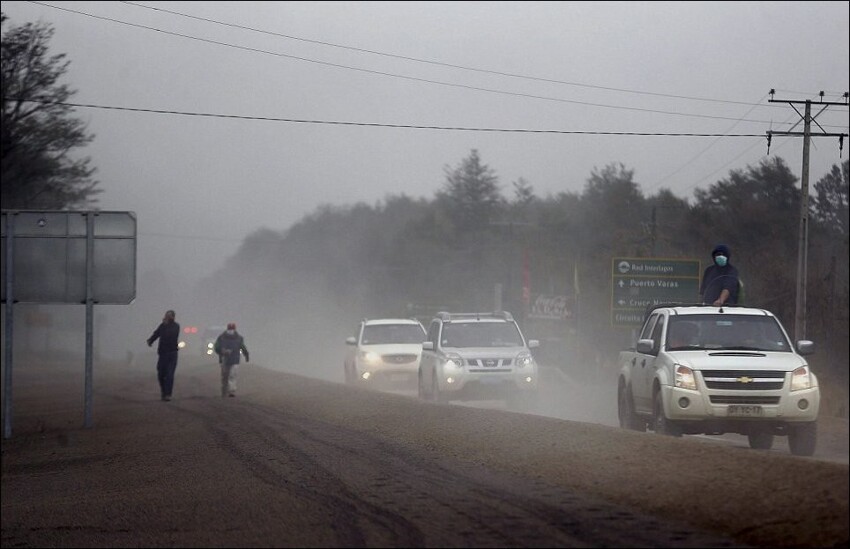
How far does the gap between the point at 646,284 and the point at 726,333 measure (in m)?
23.3

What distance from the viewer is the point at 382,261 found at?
107938 mm

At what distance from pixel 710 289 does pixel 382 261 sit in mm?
92342

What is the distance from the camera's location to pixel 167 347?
27000 millimetres

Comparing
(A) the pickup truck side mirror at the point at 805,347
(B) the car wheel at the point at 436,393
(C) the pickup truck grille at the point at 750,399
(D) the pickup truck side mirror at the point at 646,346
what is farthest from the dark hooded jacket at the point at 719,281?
(B) the car wheel at the point at 436,393

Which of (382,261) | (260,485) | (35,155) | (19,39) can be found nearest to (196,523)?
(260,485)

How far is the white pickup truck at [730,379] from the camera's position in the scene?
42.7 feet

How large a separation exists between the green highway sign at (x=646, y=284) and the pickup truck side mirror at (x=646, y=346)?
22.0 metres

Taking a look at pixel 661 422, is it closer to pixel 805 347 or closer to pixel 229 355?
pixel 805 347

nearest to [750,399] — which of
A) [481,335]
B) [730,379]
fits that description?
[730,379]

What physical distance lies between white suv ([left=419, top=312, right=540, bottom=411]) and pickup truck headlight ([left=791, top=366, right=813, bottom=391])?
892cm

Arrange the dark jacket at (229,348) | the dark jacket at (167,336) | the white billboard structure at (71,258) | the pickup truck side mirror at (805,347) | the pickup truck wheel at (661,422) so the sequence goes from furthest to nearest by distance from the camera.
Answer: the dark jacket at (229,348), the dark jacket at (167,336), the white billboard structure at (71,258), the pickup truck side mirror at (805,347), the pickup truck wheel at (661,422)

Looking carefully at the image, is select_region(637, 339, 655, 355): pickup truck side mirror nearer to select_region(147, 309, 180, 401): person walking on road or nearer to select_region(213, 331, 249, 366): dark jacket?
select_region(147, 309, 180, 401): person walking on road

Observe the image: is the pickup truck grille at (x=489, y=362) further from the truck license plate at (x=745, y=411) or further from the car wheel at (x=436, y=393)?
the truck license plate at (x=745, y=411)

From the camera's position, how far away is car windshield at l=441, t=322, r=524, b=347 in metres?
22.8
